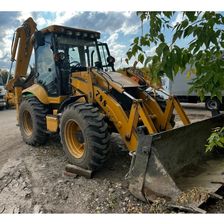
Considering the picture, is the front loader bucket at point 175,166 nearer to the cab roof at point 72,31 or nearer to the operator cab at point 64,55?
the operator cab at point 64,55

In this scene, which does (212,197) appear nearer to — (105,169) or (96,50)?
(105,169)

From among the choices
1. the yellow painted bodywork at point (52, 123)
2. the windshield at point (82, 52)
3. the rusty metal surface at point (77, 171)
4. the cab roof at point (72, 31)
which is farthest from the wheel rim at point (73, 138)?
the cab roof at point (72, 31)

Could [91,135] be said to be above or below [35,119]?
above

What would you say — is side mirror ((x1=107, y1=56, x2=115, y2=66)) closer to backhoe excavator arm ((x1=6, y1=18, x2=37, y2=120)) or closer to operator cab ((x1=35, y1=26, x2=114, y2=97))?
operator cab ((x1=35, y1=26, x2=114, y2=97))

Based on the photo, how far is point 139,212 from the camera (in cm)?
370

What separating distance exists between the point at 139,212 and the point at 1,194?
1958 mm

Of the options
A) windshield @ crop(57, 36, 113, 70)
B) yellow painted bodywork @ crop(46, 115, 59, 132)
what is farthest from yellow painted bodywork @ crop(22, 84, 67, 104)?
windshield @ crop(57, 36, 113, 70)

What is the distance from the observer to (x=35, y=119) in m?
6.30

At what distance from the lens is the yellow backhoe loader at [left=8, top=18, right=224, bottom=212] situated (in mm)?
3865

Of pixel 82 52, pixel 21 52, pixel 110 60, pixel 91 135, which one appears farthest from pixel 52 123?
pixel 21 52

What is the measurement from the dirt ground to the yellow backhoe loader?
0.24 meters

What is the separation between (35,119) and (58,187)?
2098mm

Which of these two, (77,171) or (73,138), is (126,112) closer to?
(73,138)

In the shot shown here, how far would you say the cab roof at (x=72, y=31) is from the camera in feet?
19.6
